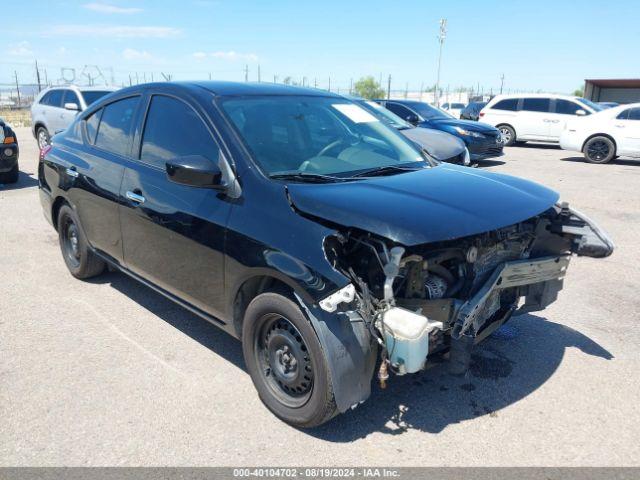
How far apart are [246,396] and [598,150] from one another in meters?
13.9

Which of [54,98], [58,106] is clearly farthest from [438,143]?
[54,98]

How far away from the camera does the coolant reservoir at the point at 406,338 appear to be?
2535 millimetres

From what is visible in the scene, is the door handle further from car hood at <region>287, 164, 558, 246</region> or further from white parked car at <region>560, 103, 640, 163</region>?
white parked car at <region>560, 103, 640, 163</region>

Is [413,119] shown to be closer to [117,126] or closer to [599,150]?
[599,150]

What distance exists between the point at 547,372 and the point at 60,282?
14.1ft

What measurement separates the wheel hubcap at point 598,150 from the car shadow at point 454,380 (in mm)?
11585

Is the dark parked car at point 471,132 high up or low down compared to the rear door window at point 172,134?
down

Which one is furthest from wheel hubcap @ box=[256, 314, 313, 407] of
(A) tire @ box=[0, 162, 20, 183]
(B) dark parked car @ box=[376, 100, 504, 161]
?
(B) dark parked car @ box=[376, 100, 504, 161]

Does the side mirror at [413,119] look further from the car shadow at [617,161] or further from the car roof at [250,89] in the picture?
the car roof at [250,89]

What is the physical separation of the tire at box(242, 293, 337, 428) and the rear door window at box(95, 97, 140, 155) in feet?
6.14

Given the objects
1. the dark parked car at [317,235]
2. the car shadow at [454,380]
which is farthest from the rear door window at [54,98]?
the car shadow at [454,380]

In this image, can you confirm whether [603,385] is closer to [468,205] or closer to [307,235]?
[468,205]

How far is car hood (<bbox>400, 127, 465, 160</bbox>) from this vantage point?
9.34 metres

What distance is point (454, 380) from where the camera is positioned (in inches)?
138
